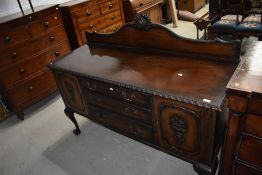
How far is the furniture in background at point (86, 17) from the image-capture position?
12.9 feet

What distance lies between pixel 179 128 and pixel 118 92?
2.07 feet

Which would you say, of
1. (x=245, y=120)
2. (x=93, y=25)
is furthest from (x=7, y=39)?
(x=245, y=120)

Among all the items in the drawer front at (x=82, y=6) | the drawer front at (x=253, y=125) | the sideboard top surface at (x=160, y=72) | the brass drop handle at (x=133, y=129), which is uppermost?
the drawer front at (x=82, y=6)

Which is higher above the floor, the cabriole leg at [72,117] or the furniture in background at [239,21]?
the furniture in background at [239,21]

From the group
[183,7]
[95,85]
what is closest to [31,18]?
[95,85]

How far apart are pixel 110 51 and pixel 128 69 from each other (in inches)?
21.1

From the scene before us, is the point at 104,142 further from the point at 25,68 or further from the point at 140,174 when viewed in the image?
the point at 25,68

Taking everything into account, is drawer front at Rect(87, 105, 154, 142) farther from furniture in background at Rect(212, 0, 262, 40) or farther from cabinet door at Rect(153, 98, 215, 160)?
furniture in background at Rect(212, 0, 262, 40)

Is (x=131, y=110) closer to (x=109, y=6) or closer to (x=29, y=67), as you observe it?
(x=29, y=67)

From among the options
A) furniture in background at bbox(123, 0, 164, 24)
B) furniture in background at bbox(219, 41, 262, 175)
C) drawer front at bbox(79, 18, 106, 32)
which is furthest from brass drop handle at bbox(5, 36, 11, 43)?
furniture in background at bbox(219, 41, 262, 175)

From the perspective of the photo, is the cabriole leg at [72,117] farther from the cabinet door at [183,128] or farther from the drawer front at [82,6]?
the drawer front at [82,6]

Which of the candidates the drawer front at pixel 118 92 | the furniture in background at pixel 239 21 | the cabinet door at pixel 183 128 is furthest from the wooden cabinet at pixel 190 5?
the cabinet door at pixel 183 128

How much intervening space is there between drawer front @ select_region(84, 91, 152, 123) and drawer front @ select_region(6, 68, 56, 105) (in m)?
1.50

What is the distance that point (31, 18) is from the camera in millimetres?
3326
